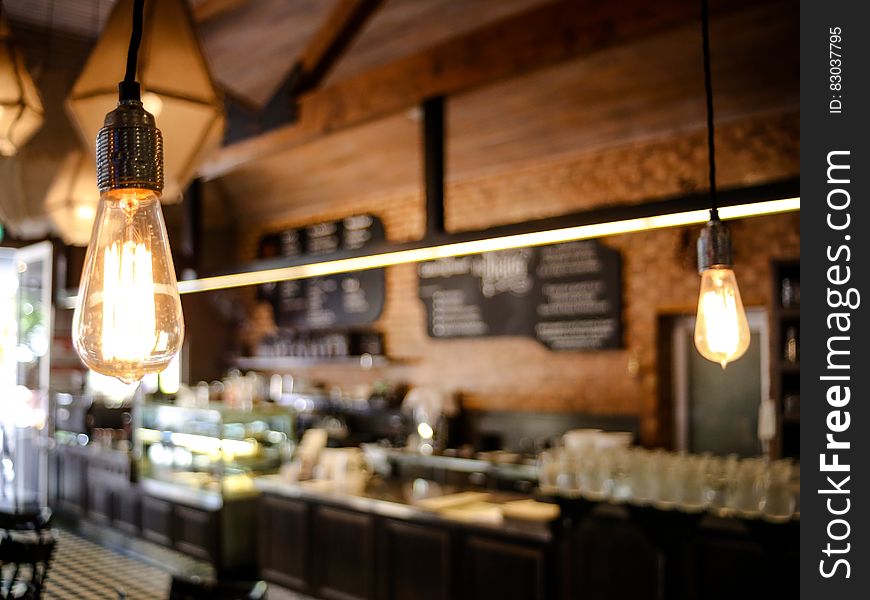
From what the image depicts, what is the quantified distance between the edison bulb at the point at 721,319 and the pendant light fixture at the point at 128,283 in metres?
1.31

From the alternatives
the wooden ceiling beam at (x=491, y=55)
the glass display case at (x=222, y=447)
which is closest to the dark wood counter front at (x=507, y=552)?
the glass display case at (x=222, y=447)

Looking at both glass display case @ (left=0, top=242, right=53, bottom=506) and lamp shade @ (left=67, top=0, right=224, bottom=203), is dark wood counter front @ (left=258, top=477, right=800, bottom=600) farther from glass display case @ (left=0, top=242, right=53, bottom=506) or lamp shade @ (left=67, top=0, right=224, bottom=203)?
glass display case @ (left=0, top=242, right=53, bottom=506)

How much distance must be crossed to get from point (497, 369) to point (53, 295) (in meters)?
5.19

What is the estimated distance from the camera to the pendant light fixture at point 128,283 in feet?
3.25

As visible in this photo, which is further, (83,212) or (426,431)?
(426,431)

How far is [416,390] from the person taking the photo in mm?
7590

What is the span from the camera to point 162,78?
99.0 inches

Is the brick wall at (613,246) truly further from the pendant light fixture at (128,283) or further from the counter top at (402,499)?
the pendant light fixture at (128,283)

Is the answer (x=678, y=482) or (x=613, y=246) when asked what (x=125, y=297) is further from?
(x=613, y=246)

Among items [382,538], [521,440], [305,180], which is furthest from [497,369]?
[305,180]

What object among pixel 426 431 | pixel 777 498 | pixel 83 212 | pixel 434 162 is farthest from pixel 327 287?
pixel 777 498

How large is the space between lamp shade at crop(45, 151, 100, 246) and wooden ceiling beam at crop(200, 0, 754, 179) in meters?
1.20

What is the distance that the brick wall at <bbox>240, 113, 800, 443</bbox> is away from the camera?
5.68 m

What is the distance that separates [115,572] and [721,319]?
629 centimetres
